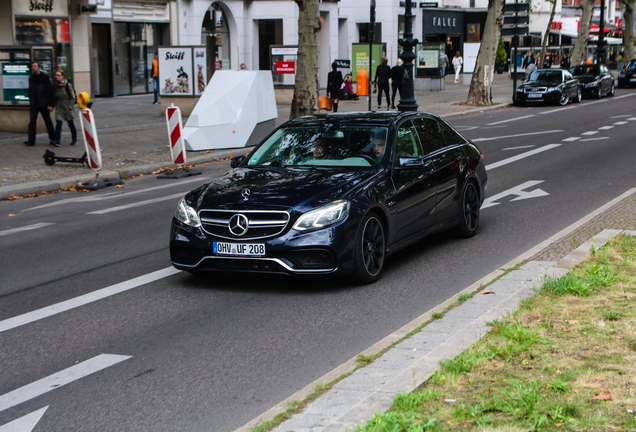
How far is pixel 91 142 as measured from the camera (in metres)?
15.2

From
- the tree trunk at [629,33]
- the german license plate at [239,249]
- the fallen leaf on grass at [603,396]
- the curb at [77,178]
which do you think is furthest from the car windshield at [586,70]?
the fallen leaf on grass at [603,396]

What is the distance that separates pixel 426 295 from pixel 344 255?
78cm

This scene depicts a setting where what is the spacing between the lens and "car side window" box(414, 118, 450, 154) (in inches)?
347

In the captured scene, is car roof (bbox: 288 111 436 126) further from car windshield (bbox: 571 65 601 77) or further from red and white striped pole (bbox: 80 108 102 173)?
car windshield (bbox: 571 65 601 77)

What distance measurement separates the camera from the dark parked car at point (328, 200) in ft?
22.7

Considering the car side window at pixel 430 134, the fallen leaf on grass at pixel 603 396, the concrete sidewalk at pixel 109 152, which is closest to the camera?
the fallen leaf on grass at pixel 603 396

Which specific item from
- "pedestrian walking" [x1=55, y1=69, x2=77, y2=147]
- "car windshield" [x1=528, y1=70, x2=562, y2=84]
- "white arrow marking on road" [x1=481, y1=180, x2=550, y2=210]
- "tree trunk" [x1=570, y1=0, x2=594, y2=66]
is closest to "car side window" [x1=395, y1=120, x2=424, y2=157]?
"white arrow marking on road" [x1=481, y1=180, x2=550, y2=210]

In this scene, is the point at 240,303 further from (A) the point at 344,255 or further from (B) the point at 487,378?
(B) the point at 487,378

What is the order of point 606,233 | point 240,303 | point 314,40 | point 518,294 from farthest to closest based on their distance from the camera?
point 314,40, point 606,233, point 240,303, point 518,294

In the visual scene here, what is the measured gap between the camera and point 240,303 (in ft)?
22.6

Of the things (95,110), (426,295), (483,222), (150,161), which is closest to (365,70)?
(95,110)

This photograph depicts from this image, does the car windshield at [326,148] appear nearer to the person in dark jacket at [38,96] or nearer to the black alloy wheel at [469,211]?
the black alloy wheel at [469,211]

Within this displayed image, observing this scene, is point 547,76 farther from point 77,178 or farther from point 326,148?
point 326,148

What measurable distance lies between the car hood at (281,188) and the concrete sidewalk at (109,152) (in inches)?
299
